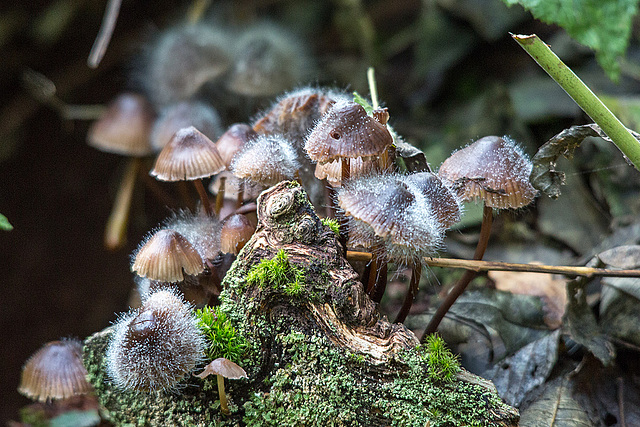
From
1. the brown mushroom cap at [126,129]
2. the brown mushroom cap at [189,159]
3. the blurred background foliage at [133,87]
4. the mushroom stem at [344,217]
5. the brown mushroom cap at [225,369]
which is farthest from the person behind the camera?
the blurred background foliage at [133,87]

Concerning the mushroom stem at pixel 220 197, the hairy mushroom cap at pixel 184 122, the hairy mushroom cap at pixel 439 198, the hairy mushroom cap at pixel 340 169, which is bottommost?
the mushroom stem at pixel 220 197

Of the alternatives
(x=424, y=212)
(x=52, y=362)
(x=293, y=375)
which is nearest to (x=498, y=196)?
(x=424, y=212)

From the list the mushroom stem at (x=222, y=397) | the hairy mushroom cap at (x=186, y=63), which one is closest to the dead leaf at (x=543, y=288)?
the mushroom stem at (x=222, y=397)

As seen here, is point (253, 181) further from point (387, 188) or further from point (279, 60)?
point (279, 60)

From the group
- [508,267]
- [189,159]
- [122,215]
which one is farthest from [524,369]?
[122,215]

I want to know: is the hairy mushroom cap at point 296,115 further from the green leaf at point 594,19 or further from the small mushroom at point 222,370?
the small mushroom at point 222,370

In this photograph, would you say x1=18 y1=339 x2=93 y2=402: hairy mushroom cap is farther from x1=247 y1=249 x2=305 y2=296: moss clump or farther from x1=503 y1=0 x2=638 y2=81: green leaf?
x1=503 y1=0 x2=638 y2=81: green leaf

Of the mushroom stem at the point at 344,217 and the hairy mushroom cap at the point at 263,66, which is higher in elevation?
the hairy mushroom cap at the point at 263,66

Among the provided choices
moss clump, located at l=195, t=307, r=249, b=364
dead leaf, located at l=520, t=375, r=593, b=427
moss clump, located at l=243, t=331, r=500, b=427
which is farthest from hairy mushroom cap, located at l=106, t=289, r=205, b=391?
dead leaf, located at l=520, t=375, r=593, b=427
